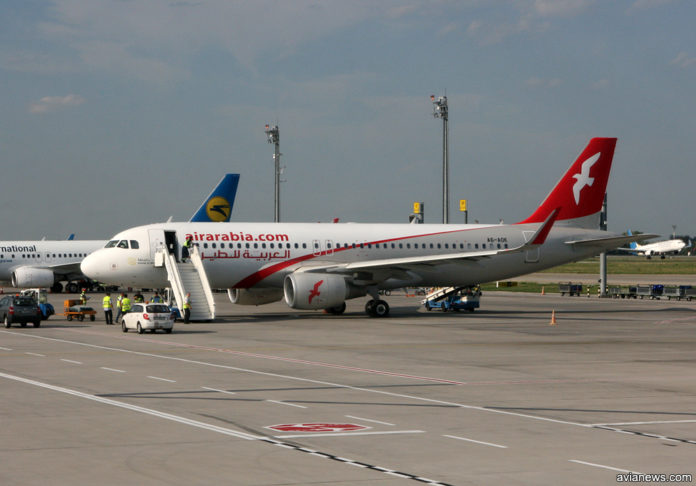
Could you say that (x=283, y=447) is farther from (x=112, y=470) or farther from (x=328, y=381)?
(x=328, y=381)

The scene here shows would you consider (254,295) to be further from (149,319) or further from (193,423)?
(193,423)

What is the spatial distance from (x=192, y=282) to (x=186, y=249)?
7.35 feet

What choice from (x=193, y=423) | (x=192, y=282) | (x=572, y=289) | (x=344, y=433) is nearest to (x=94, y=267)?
(x=192, y=282)

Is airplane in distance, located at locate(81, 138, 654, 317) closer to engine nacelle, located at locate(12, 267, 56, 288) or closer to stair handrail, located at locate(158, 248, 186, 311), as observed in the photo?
stair handrail, located at locate(158, 248, 186, 311)

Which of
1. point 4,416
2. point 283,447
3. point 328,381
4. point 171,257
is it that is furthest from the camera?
point 171,257

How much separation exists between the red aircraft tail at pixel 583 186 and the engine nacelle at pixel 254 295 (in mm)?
18500

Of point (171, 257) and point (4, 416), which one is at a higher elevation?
point (171, 257)

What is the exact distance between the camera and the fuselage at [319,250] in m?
50.9

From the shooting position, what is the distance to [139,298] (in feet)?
165

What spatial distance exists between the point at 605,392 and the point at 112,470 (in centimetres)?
1377

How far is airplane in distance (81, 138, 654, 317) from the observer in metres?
50.8

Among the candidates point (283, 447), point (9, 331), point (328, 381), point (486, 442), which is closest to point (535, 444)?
point (486, 442)

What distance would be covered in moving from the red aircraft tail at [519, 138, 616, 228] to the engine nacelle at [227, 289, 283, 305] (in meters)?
18.5

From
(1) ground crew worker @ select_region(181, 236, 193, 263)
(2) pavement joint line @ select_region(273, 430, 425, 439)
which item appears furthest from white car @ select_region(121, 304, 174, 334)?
(2) pavement joint line @ select_region(273, 430, 425, 439)
